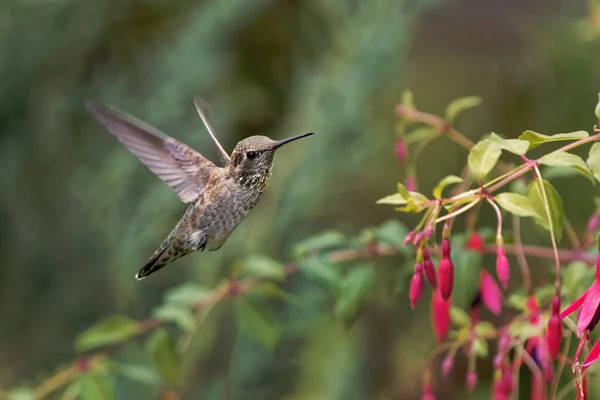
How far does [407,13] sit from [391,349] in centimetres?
103

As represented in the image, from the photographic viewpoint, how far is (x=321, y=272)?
103 centimetres

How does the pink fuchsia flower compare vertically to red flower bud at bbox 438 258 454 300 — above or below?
below

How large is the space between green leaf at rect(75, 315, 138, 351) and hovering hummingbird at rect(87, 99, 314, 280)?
0.82ft

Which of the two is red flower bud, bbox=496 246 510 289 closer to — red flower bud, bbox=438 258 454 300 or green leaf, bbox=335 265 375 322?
red flower bud, bbox=438 258 454 300

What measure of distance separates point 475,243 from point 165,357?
0.44 metres

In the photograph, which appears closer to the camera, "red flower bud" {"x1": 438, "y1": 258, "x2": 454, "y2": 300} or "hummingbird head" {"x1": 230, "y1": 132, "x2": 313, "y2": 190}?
"red flower bud" {"x1": 438, "y1": 258, "x2": 454, "y2": 300}

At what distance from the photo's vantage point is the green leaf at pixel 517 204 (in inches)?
23.8

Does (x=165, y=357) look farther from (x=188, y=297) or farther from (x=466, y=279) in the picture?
(x=466, y=279)

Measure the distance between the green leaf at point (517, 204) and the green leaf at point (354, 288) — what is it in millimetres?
394

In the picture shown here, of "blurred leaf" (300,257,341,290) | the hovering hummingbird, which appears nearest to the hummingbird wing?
the hovering hummingbird

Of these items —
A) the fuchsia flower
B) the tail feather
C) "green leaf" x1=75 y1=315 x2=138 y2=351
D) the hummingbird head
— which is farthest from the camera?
"green leaf" x1=75 y1=315 x2=138 y2=351

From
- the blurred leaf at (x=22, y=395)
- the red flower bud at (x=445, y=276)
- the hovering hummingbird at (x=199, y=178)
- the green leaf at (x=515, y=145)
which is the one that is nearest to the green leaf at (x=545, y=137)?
the green leaf at (x=515, y=145)

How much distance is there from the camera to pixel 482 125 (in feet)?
7.96

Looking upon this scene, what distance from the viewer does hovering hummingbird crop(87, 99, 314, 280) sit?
75 cm
